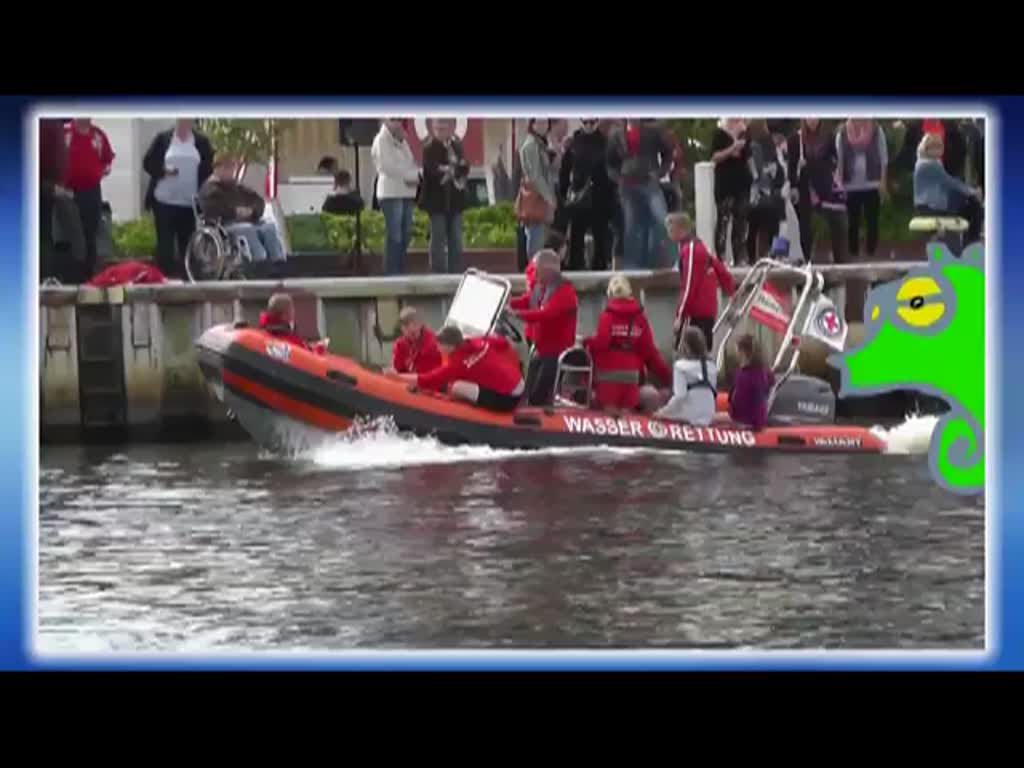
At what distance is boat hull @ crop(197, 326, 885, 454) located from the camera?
45.9ft

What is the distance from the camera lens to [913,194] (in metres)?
13.8

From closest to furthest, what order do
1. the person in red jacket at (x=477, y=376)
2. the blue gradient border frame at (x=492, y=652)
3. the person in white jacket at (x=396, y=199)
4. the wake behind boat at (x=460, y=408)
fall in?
1. the blue gradient border frame at (x=492, y=652)
2. the person in white jacket at (x=396, y=199)
3. the wake behind boat at (x=460, y=408)
4. the person in red jacket at (x=477, y=376)

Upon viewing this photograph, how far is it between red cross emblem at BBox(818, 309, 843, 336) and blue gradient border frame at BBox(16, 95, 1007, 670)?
2.09ft

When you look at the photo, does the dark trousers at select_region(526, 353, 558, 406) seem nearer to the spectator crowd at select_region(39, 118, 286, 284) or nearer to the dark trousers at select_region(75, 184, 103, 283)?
the spectator crowd at select_region(39, 118, 286, 284)

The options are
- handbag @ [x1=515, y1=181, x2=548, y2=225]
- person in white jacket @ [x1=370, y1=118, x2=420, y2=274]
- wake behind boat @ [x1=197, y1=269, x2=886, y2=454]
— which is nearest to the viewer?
person in white jacket @ [x1=370, y1=118, x2=420, y2=274]

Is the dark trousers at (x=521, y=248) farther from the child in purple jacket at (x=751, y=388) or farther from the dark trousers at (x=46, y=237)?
the dark trousers at (x=46, y=237)

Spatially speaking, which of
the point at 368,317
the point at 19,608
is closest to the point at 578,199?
the point at 368,317

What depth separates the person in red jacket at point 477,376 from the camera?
14.0 m

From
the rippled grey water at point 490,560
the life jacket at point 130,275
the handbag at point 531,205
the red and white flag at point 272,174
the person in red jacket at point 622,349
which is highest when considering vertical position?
the red and white flag at point 272,174

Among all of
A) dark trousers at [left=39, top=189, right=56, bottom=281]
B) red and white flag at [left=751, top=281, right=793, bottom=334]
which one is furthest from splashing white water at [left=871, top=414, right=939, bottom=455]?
dark trousers at [left=39, top=189, right=56, bottom=281]

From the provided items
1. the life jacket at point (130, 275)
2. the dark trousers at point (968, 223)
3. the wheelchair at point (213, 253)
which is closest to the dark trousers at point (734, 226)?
the dark trousers at point (968, 223)

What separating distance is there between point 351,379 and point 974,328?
262 cm

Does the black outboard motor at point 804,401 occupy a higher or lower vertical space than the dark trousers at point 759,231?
lower

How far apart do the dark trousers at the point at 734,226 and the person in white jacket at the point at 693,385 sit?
0.35m
